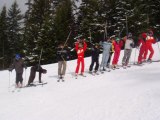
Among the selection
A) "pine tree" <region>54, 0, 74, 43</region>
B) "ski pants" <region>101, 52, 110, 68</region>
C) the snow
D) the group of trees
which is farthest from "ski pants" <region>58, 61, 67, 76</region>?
"pine tree" <region>54, 0, 74, 43</region>

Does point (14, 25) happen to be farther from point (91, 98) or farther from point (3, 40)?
point (91, 98)

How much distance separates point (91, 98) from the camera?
1386 centimetres

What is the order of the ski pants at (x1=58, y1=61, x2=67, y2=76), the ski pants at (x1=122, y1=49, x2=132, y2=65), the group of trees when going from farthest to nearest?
the group of trees → the ski pants at (x1=122, y1=49, x2=132, y2=65) → the ski pants at (x1=58, y1=61, x2=67, y2=76)

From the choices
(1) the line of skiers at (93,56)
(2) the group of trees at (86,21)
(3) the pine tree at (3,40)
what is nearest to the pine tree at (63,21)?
(2) the group of trees at (86,21)

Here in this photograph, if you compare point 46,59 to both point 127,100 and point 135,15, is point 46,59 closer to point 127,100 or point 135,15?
point 135,15

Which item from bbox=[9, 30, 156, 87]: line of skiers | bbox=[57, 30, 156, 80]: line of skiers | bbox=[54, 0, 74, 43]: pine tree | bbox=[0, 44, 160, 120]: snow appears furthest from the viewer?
bbox=[54, 0, 74, 43]: pine tree

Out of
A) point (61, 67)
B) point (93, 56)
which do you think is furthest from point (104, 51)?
point (61, 67)

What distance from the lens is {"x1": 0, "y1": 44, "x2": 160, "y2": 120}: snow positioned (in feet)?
38.1

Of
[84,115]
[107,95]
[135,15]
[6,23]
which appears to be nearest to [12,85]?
[107,95]

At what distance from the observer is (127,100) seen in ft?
41.5

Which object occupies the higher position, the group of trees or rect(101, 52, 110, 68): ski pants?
the group of trees

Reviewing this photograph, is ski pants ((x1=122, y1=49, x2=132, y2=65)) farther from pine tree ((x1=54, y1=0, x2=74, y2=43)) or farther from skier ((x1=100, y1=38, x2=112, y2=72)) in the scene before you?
pine tree ((x1=54, y1=0, x2=74, y2=43))

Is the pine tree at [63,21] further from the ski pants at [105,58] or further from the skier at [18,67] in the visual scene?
the skier at [18,67]

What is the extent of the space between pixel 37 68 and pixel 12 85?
2116 mm
